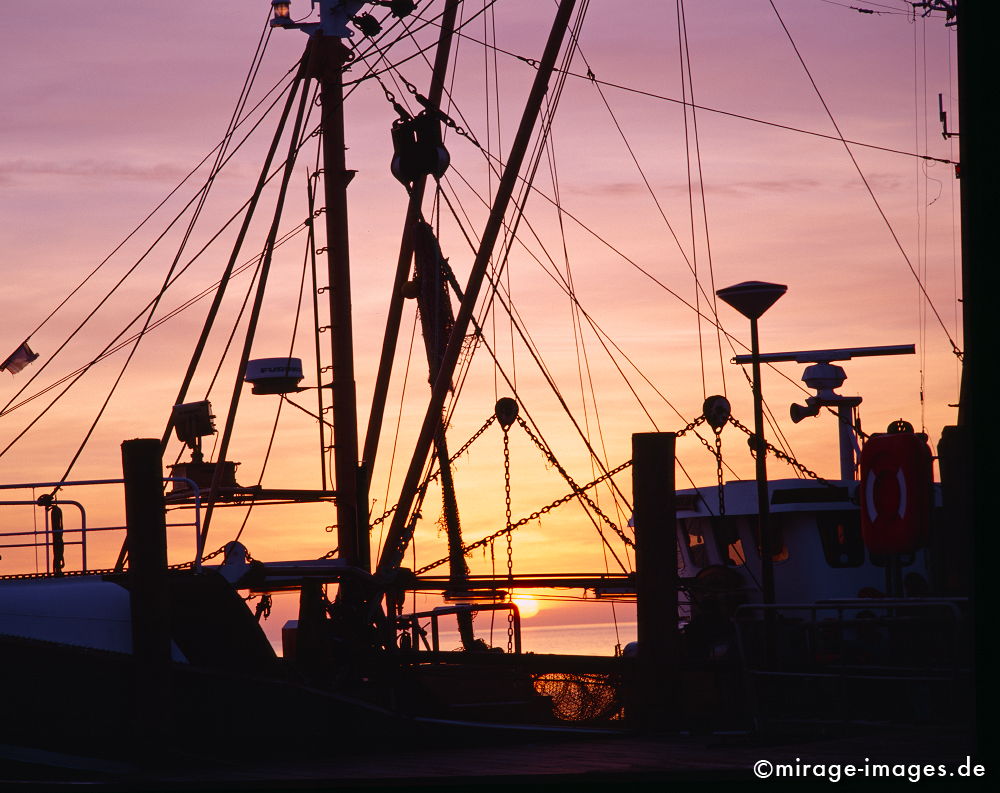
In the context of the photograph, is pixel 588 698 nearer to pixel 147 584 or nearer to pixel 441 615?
pixel 441 615

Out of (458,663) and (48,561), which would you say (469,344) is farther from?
(48,561)

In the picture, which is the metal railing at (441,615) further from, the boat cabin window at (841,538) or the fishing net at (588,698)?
the boat cabin window at (841,538)

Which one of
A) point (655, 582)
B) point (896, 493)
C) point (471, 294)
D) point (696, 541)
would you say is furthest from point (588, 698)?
point (696, 541)

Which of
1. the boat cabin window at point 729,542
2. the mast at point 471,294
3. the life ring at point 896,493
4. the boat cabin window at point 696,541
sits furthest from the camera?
the boat cabin window at point 696,541

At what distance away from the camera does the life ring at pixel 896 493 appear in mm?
13922

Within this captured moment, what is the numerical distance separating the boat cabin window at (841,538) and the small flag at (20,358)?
11.9 meters

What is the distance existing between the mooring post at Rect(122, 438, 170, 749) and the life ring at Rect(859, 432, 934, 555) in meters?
7.03

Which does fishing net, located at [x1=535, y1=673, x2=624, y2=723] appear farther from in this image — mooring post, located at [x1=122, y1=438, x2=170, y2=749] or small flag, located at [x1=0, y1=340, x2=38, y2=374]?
small flag, located at [x1=0, y1=340, x2=38, y2=374]

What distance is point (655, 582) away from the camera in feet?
47.4

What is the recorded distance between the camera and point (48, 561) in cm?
1539

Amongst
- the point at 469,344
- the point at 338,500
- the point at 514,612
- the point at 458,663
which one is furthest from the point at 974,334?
the point at 469,344

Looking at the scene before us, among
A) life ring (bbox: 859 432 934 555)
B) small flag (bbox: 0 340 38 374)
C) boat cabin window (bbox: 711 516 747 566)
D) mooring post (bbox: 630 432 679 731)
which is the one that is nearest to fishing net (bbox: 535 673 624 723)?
mooring post (bbox: 630 432 679 731)

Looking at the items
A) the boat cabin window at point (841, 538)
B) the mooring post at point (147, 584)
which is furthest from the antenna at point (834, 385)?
the mooring post at point (147, 584)

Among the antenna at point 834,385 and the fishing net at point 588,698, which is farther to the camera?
the antenna at point 834,385
